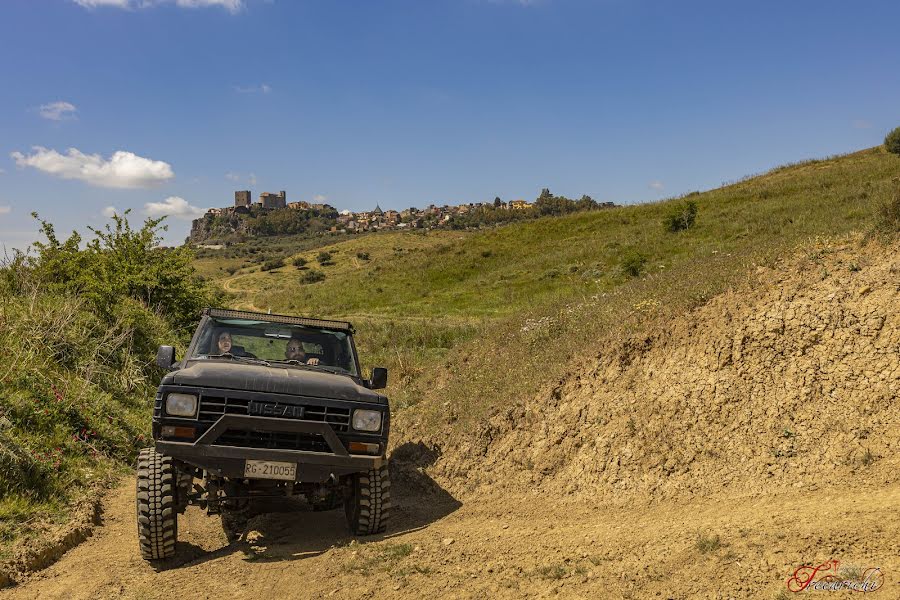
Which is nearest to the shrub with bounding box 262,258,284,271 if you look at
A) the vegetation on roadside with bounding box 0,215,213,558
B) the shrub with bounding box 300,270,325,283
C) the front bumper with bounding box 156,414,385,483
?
the shrub with bounding box 300,270,325,283

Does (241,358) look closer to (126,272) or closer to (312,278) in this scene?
(126,272)

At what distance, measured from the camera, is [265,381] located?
5680 millimetres

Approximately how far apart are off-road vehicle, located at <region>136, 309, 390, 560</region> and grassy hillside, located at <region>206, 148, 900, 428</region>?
12.4 ft

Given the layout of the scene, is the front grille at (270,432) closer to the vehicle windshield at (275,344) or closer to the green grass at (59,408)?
the vehicle windshield at (275,344)

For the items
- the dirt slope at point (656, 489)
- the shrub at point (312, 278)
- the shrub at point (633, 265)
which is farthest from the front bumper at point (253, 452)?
the shrub at point (312, 278)

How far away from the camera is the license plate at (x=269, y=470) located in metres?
5.51

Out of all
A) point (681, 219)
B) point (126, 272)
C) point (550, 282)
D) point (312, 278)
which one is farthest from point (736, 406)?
point (312, 278)

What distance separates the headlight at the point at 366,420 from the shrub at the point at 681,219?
3194 centimetres

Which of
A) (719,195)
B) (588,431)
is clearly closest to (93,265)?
(588,431)

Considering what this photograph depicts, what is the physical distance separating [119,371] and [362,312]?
22.6 m

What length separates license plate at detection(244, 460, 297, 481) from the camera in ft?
18.1

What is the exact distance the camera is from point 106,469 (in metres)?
8.62

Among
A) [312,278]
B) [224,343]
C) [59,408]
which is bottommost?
[59,408]

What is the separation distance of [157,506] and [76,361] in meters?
6.61
